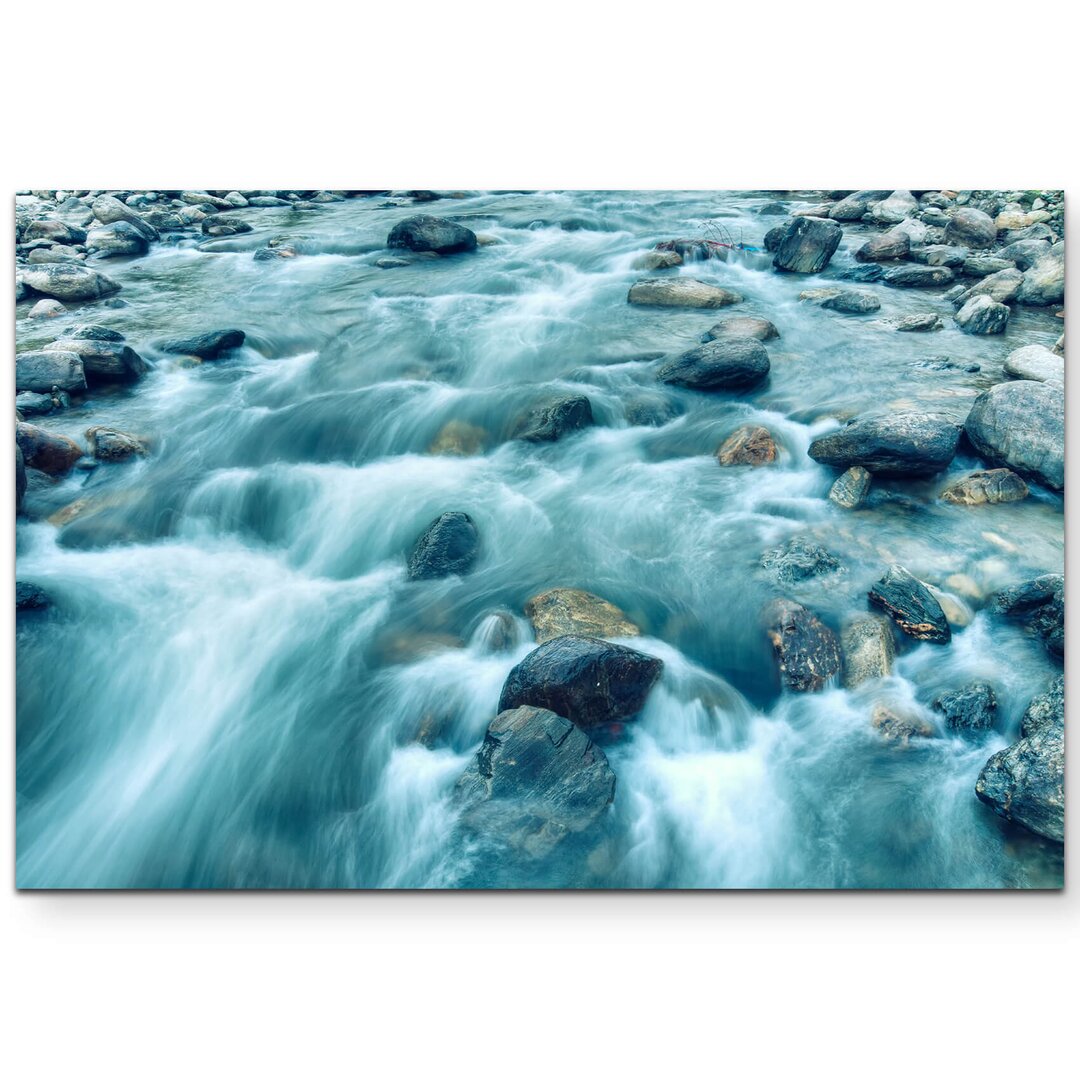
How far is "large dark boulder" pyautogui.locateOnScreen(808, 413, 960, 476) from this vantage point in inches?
134

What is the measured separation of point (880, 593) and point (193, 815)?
8.79 ft

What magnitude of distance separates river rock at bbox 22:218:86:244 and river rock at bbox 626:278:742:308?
2455 millimetres

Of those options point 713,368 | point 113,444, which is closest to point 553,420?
point 713,368

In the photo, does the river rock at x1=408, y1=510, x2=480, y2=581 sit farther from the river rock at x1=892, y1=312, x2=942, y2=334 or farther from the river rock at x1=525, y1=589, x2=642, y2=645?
the river rock at x1=892, y1=312, x2=942, y2=334

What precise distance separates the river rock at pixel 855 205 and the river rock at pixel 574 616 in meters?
2.09

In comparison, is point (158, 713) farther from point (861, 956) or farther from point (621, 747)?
point (861, 956)

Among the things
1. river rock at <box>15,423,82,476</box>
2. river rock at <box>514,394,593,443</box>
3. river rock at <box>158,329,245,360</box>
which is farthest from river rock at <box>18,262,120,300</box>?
river rock at <box>514,394,593,443</box>

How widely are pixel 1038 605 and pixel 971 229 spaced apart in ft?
5.55

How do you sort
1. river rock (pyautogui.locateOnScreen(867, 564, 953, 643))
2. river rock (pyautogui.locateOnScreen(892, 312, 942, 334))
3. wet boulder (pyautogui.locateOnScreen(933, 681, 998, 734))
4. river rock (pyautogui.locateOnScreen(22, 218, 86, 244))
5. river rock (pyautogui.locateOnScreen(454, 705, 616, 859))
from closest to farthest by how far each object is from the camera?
river rock (pyautogui.locateOnScreen(454, 705, 616, 859)) → wet boulder (pyautogui.locateOnScreen(933, 681, 998, 734)) → river rock (pyautogui.locateOnScreen(867, 564, 953, 643)) → river rock (pyautogui.locateOnScreen(22, 218, 86, 244)) → river rock (pyautogui.locateOnScreen(892, 312, 942, 334))

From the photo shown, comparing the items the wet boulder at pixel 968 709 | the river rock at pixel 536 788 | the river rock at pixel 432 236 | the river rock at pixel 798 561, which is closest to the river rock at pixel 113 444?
the river rock at pixel 432 236

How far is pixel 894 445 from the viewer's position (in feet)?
11.2

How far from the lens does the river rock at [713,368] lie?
12.5ft

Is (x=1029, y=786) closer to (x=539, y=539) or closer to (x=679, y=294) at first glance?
(x=539, y=539)

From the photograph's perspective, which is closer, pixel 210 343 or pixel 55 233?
pixel 55 233
